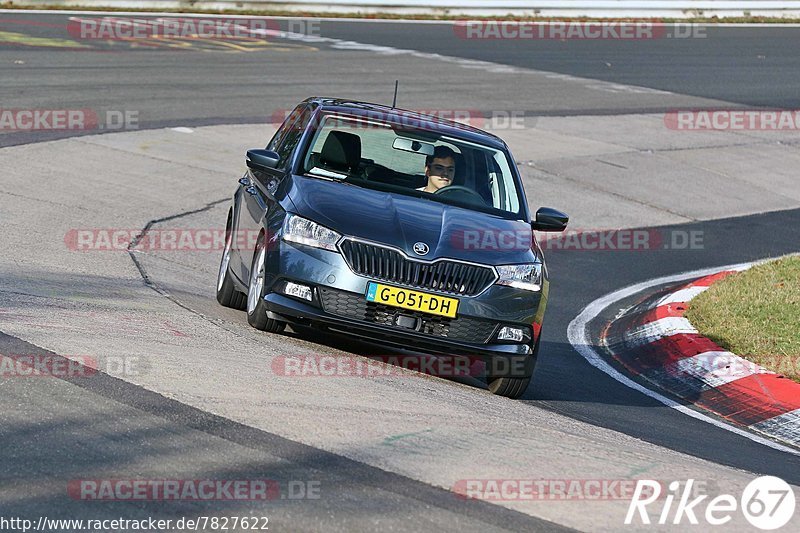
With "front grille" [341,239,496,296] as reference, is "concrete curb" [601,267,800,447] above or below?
below

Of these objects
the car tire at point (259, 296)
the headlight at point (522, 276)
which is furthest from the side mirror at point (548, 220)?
the car tire at point (259, 296)

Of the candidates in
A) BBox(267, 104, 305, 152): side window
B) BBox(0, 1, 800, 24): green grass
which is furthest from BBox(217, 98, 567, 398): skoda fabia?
BBox(0, 1, 800, 24): green grass

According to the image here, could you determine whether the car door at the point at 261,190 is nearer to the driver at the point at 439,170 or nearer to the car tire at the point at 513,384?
the driver at the point at 439,170

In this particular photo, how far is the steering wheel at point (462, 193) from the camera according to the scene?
888 cm

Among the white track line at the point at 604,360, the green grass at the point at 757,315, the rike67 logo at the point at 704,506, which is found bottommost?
the white track line at the point at 604,360

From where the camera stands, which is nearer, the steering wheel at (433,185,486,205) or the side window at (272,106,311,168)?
the steering wheel at (433,185,486,205)

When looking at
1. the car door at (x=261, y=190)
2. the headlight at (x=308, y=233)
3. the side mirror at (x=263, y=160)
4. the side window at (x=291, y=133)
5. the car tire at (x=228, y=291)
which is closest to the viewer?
the headlight at (x=308, y=233)

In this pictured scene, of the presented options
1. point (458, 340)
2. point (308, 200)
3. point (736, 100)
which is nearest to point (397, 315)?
point (458, 340)

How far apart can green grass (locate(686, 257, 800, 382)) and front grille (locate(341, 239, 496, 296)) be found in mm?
2928

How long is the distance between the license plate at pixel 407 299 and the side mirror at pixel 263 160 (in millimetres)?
1567

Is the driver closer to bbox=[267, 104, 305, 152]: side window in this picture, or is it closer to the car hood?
the car hood

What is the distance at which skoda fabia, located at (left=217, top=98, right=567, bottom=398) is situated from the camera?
25.2 ft

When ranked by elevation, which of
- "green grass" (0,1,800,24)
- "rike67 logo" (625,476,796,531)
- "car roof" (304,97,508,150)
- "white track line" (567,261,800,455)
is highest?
"car roof" (304,97,508,150)

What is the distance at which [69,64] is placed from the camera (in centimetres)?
2234
